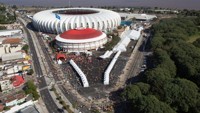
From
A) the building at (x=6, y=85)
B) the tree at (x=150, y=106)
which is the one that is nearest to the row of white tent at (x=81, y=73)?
the building at (x=6, y=85)

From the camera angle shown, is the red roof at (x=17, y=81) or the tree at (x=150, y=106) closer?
the tree at (x=150, y=106)

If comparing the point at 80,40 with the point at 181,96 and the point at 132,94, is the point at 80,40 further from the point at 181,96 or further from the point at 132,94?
the point at 181,96

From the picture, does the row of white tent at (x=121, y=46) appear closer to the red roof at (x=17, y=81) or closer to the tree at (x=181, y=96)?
the tree at (x=181, y=96)

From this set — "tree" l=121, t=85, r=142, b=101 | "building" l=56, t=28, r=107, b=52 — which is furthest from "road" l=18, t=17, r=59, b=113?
"tree" l=121, t=85, r=142, b=101

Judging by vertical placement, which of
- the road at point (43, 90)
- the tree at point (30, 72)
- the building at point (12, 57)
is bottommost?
the road at point (43, 90)

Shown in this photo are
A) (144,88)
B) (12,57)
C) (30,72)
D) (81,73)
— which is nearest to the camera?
(144,88)

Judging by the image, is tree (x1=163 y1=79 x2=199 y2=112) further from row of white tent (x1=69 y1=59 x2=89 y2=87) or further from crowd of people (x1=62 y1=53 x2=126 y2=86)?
row of white tent (x1=69 y1=59 x2=89 y2=87)

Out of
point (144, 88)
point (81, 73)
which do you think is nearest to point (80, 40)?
point (81, 73)

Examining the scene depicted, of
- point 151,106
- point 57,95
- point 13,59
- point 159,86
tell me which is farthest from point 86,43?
point 151,106
